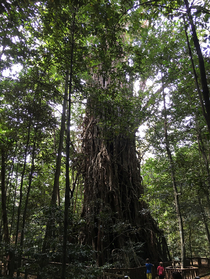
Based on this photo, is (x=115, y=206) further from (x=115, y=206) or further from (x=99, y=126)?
(x=99, y=126)

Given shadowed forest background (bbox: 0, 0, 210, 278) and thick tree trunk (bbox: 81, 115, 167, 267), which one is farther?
thick tree trunk (bbox: 81, 115, 167, 267)

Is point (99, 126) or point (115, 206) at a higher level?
point (99, 126)

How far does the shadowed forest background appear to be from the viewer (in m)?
3.56

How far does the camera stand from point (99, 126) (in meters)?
6.96

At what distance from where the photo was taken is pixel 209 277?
6898mm

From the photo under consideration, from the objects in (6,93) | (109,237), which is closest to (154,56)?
(6,93)

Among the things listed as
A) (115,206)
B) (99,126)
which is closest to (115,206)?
(115,206)

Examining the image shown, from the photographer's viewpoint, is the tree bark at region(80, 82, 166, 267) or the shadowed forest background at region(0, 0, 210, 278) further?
the tree bark at region(80, 82, 166, 267)

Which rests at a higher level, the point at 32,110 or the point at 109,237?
the point at 32,110

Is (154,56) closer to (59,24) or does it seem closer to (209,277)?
(59,24)

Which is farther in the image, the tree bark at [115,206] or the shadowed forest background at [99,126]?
the tree bark at [115,206]

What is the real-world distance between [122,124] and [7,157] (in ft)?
13.9

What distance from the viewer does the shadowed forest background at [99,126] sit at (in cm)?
356

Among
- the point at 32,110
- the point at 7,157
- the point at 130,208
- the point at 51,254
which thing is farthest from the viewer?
the point at 130,208
